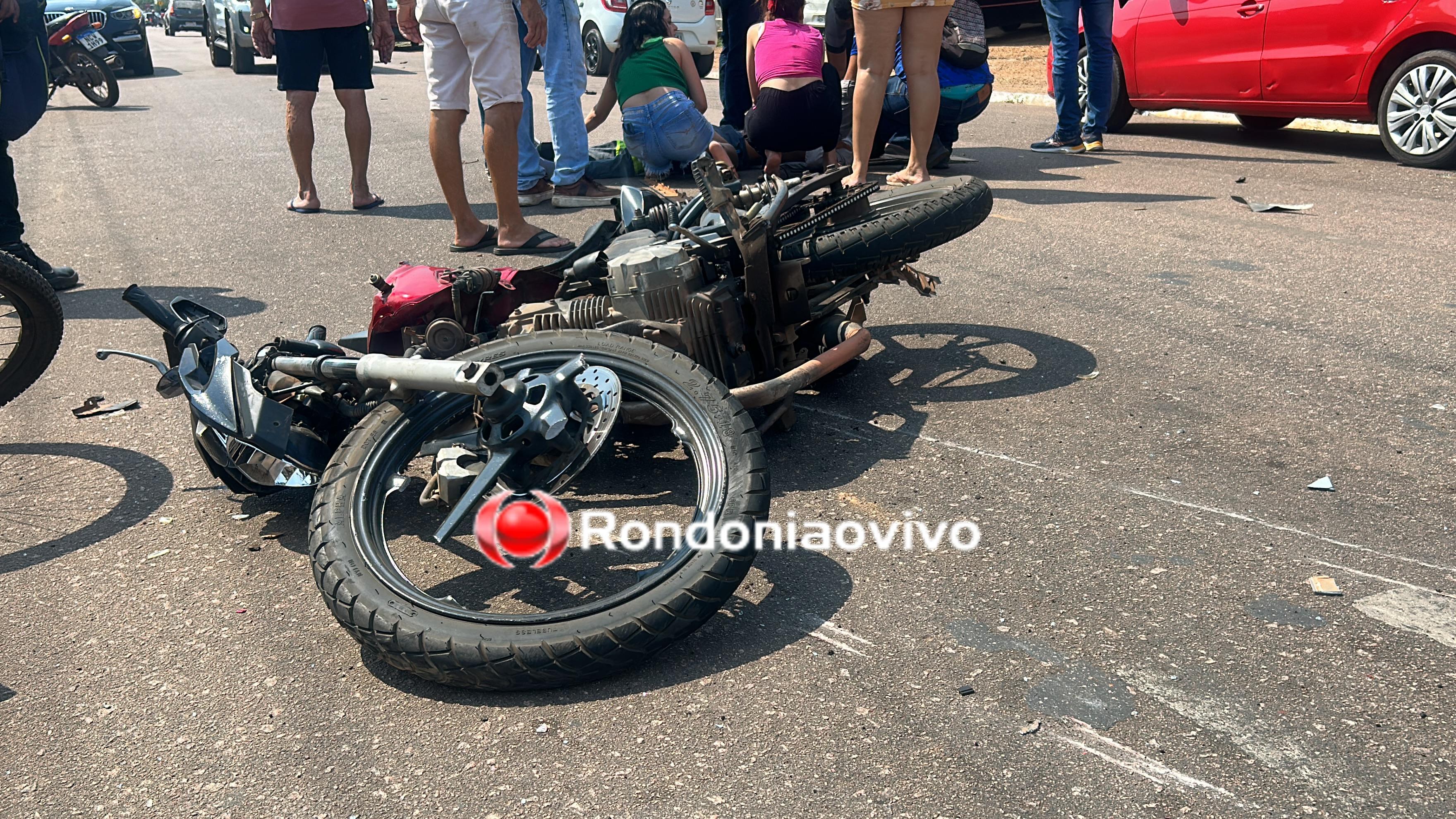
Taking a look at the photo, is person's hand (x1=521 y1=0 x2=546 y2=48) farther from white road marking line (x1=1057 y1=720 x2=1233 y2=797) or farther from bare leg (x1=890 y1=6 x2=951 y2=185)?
white road marking line (x1=1057 y1=720 x2=1233 y2=797)

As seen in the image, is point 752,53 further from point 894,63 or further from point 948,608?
point 948,608

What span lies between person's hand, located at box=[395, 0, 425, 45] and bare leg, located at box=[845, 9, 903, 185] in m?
2.46

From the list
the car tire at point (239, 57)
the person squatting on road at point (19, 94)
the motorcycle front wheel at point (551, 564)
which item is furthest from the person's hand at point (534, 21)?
the car tire at point (239, 57)

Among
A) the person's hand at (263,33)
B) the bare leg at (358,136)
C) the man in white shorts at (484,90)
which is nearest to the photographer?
the man in white shorts at (484,90)

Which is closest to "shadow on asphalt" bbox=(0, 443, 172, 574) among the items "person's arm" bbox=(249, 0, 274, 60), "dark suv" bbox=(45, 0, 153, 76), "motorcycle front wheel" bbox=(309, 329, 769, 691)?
"motorcycle front wheel" bbox=(309, 329, 769, 691)

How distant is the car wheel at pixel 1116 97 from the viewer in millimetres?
9680

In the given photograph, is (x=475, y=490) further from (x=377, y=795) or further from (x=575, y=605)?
(x=377, y=795)

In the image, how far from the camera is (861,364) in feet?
14.2

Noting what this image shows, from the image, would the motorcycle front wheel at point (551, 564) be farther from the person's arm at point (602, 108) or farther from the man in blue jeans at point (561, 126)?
the person's arm at point (602, 108)

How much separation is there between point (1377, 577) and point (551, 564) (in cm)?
199

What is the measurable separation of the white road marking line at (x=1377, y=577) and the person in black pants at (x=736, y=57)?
22.6 ft

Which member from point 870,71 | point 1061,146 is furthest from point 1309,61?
point 870,71

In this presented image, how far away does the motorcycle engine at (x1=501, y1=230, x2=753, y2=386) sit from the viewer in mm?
3404

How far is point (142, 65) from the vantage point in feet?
62.0
